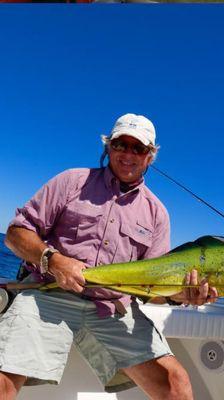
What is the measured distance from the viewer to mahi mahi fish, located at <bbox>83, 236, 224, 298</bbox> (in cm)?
209

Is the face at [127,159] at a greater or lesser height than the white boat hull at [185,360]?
greater

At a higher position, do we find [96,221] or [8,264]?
[8,264]

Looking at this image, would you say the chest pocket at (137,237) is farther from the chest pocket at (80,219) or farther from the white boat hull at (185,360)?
the white boat hull at (185,360)

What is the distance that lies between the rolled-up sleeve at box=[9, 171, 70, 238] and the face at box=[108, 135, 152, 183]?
263 mm

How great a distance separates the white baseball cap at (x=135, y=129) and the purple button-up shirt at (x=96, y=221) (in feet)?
0.61

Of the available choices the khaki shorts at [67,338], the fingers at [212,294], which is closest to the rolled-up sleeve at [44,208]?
the khaki shorts at [67,338]

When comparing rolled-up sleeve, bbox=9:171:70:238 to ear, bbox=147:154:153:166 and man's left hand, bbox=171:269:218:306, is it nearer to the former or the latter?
ear, bbox=147:154:153:166

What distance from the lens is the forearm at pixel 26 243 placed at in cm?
216

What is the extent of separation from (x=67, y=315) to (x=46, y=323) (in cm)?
11

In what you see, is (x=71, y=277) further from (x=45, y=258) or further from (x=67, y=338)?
(x=67, y=338)

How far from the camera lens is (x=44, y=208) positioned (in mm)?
2281

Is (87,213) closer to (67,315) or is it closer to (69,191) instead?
(69,191)

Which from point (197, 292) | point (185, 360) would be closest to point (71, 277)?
point (197, 292)

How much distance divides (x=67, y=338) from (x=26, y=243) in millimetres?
427
